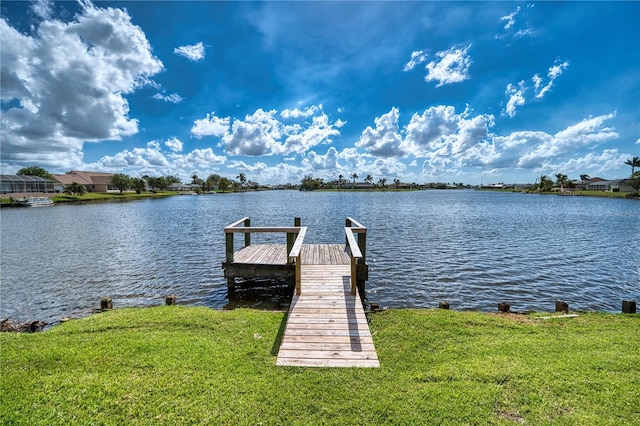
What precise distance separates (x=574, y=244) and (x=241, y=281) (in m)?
22.7

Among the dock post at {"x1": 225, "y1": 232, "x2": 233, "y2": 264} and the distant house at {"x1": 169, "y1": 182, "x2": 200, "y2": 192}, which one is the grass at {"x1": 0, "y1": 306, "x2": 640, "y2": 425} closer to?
the dock post at {"x1": 225, "y1": 232, "x2": 233, "y2": 264}

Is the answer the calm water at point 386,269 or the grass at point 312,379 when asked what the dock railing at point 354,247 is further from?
the calm water at point 386,269

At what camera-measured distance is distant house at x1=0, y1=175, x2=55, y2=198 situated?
69.6 metres

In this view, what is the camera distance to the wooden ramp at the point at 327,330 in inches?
210

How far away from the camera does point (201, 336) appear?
6.32 m

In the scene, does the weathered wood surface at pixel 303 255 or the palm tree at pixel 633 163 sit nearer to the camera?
the weathered wood surface at pixel 303 255

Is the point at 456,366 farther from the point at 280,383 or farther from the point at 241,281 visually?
the point at 241,281

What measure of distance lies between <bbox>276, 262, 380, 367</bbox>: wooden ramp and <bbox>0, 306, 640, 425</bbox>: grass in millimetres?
285

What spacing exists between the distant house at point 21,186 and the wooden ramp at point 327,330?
90641 millimetres

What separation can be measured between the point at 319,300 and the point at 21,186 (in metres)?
98.6

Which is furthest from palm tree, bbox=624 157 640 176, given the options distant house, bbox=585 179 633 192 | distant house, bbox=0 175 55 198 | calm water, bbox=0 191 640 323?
distant house, bbox=0 175 55 198

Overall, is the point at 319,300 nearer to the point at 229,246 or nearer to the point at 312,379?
the point at 312,379

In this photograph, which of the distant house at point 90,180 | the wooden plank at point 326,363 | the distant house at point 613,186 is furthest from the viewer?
the distant house at point 90,180

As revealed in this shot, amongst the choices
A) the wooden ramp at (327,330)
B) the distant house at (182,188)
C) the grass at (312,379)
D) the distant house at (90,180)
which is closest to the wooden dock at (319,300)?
the wooden ramp at (327,330)
